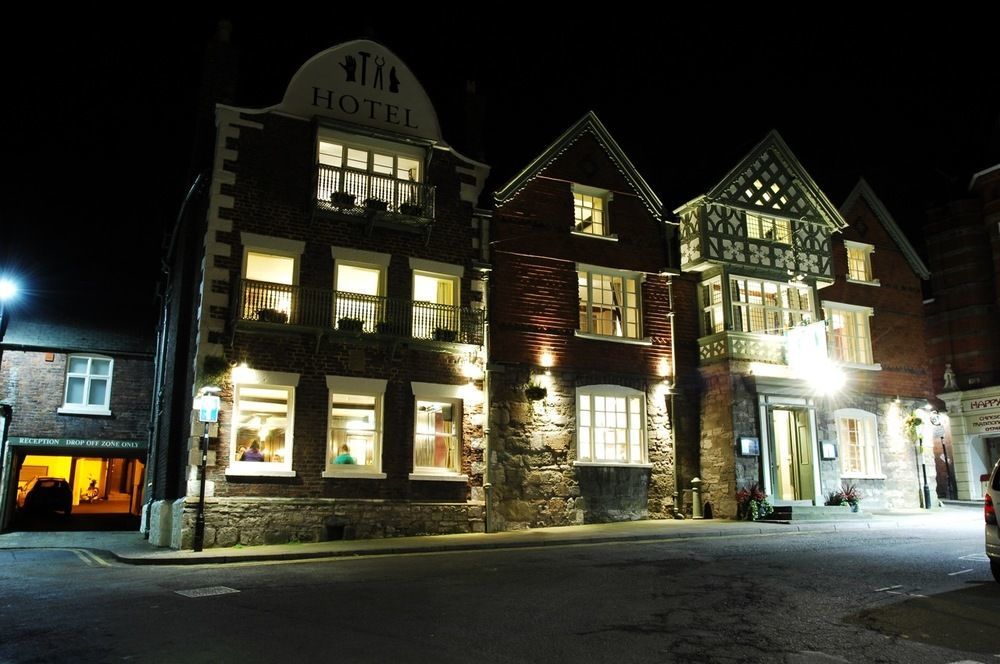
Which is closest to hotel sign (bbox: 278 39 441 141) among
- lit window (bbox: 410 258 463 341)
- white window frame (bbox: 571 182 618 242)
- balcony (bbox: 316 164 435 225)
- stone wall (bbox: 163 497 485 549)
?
balcony (bbox: 316 164 435 225)

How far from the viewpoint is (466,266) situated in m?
20.6

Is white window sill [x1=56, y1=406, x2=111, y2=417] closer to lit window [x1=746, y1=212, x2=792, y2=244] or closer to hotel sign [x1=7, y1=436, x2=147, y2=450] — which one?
hotel sign [x1=7, y1=436, x2=147, y2=450]

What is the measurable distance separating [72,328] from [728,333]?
2136cm

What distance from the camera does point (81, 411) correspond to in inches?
995

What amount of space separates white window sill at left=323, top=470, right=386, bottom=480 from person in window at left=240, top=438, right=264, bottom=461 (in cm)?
152

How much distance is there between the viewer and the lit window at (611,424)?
2128cm

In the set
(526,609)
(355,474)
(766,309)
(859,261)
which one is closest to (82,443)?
(355,474)

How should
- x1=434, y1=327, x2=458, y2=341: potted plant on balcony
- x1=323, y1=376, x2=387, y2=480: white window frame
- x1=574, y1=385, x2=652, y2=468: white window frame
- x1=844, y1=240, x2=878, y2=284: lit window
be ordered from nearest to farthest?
x1=323, y1=376, x2=387, y2=480: white window frame, x1=434, y1=327, x2=458, y2=341: potted plant on balcony, x1=574, y1=385, x2=652, y2=468: white window frame, x1=844, y1=240, x2=878, y2=284: lit window

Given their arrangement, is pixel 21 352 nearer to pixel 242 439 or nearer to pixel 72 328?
pixel 72 328

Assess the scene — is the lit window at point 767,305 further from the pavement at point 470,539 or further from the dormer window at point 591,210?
the pavement at point 470,539

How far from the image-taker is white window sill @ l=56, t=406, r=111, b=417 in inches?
981

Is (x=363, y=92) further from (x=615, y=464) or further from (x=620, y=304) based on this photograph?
(x=615, y=464)

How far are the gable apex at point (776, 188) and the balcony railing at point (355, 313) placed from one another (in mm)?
9411

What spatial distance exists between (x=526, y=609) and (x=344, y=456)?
10.6 m
